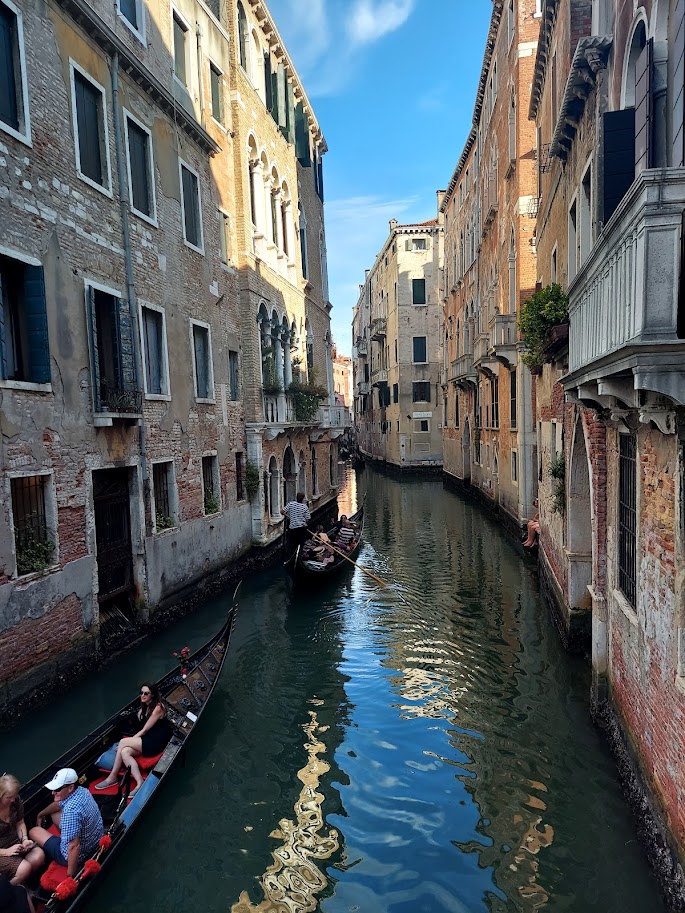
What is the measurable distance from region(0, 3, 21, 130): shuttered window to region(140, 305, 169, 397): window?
123 inches

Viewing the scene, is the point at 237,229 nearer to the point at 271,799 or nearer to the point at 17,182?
the point at 17,182

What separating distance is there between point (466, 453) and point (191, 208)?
16113mm

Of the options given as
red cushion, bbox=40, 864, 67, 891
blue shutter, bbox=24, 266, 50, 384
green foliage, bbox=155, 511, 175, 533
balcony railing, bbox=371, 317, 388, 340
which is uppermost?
balcony railing, bbox=371, 317, 388, 340

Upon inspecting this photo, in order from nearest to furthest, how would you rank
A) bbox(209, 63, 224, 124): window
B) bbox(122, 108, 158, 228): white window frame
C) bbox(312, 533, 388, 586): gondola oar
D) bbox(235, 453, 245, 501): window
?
bbox(122, 108, 158, 228): white window frame < bbox(312, 533, 388, 586): gondola oar < bbox(209, 63, 224, 124): window < bbox(235, 453, 245, 501): window

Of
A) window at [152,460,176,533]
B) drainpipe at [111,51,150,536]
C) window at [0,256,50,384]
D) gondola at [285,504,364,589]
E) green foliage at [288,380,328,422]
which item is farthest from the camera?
green foliage at [288,380,328,422]

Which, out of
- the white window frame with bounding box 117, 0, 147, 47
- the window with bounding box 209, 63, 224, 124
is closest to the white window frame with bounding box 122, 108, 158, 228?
the white window frame with bounding box 117, 0, 147, 47

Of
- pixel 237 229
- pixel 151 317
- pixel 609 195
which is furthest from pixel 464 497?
pixel 609 195

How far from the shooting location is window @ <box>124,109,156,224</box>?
8.84 metres

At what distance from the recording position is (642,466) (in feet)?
14.0

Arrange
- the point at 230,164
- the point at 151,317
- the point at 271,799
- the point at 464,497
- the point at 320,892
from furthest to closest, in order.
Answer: the point at 464,497 → the point at 230,164 → the point at 151,317 → the point at 271,799 → the point at 320,892

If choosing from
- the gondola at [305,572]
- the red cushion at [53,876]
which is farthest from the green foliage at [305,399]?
the red cushion at [53,876]

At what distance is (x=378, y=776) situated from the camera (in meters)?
5.45

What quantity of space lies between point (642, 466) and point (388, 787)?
3.30m

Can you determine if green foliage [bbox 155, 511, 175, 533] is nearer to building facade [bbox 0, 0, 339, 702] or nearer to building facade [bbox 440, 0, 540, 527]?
building facade [bbox 0, 0, 339, 702]
